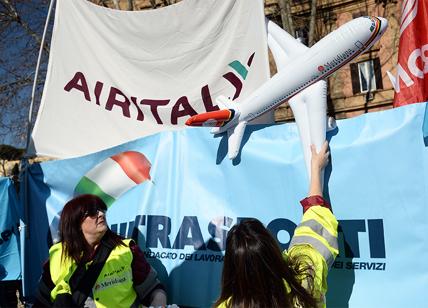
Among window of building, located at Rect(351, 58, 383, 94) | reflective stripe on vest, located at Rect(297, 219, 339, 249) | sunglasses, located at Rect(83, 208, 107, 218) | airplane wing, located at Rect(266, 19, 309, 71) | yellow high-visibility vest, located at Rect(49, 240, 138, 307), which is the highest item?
window of building, located at Rect(351, 58, 383, 94)

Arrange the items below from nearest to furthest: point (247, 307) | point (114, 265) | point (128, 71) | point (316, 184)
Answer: point (247, 307) → point (316, 184) → point (114, 265) → point (128, 71)

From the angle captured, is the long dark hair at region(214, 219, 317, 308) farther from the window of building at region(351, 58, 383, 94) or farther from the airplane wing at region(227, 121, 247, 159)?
the window of building at region(351, 58, 383, 94)

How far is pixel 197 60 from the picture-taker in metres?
3.07

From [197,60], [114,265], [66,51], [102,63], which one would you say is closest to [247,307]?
[114,265]

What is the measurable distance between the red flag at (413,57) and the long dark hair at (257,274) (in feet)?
4.50

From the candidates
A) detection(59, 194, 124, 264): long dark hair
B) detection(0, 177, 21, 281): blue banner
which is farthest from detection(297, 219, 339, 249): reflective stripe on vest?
detection(0, 177, 21, 281): blue banner

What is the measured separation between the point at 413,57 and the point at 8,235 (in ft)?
9.50

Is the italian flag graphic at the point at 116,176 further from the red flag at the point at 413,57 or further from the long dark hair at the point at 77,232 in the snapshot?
the red flag at the point at 413,57

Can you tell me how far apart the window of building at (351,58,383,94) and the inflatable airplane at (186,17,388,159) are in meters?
13.1

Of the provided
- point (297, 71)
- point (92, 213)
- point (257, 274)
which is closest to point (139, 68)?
point (92, 213)

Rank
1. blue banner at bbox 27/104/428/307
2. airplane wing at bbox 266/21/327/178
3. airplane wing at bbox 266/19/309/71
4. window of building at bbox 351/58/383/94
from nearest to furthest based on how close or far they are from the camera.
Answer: blue banner at bbox 27/104/428/307 < airplane wing at bbox 266/21/327/178 < airplane wing at bbox 266/19/309/71 < window of building at bbox 351/58/383/94

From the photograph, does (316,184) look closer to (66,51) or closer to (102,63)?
(102,63)

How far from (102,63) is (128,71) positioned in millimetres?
228

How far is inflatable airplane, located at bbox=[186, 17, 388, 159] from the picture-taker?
6.70 ft
